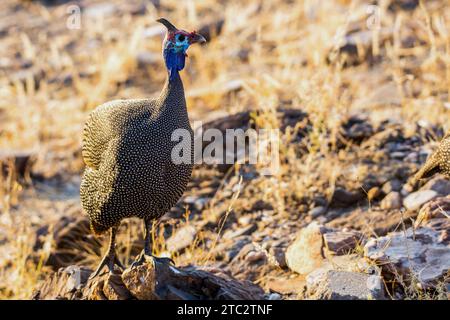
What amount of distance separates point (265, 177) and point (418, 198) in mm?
1212

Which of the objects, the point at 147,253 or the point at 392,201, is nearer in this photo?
the point at 147,253

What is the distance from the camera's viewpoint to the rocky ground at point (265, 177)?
4.12m

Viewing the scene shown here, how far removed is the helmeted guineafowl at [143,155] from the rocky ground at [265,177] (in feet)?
1.08

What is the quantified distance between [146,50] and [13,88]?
66.2 inches

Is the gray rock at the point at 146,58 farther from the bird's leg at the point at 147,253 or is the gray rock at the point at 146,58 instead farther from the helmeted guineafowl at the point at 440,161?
the bird's leg at the point at 147,253

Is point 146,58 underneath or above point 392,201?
above

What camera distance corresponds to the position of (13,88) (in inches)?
373

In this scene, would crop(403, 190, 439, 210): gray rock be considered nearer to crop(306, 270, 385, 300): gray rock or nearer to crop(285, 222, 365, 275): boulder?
crop(285, 222, 365, 275): boulder

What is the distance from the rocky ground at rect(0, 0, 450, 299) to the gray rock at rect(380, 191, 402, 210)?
0.01 meters

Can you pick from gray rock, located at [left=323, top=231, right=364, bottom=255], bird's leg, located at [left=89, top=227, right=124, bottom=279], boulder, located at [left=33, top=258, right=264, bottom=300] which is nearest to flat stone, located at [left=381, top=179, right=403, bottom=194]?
gray rock, located at [left=323, top=231, right=364, bottom=255]

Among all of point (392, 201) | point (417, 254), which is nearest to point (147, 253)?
point (417, 254)

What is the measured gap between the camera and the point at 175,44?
4.02 metres

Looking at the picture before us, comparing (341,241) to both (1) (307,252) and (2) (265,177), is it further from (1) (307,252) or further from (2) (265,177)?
(2) (265,177)

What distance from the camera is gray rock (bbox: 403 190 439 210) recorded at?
506 centimetres
